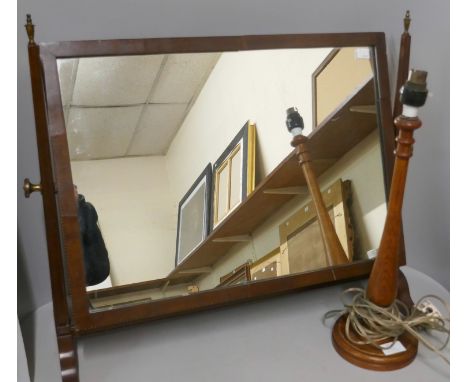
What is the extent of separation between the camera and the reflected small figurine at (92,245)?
0.79 meters

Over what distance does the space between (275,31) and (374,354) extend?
662mm

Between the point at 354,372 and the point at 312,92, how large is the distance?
0.49m

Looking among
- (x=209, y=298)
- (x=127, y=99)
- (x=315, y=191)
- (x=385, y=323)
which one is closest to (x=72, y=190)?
(x=127, y=99)

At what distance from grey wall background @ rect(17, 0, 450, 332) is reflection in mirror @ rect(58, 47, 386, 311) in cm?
14

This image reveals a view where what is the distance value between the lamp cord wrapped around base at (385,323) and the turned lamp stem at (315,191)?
9 centimetres

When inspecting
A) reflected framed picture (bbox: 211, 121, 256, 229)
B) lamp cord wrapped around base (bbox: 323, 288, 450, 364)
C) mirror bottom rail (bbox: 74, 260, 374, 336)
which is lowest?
lamp cord wrapped around base (bbox: 323, 288, 450, 364)

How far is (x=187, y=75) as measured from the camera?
2.81ft

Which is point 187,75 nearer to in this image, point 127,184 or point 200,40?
point 200,40

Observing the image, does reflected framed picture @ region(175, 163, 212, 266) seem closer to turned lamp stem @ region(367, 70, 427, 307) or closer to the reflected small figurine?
the reflected small figurine

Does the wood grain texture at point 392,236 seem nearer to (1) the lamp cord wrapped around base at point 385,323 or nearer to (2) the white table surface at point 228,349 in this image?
(1) the lamp cord wrapped around base at point 385,323

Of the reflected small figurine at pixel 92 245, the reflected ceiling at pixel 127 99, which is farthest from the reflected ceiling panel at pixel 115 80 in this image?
the reflected small figurine at pixel 92 245

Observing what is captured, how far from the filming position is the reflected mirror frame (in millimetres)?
756

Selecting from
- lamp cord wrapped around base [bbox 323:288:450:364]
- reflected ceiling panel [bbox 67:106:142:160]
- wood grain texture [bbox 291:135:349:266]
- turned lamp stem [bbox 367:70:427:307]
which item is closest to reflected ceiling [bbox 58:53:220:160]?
reflected ceiling panel [bbox 67:106:142:160]

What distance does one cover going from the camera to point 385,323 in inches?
32.6
